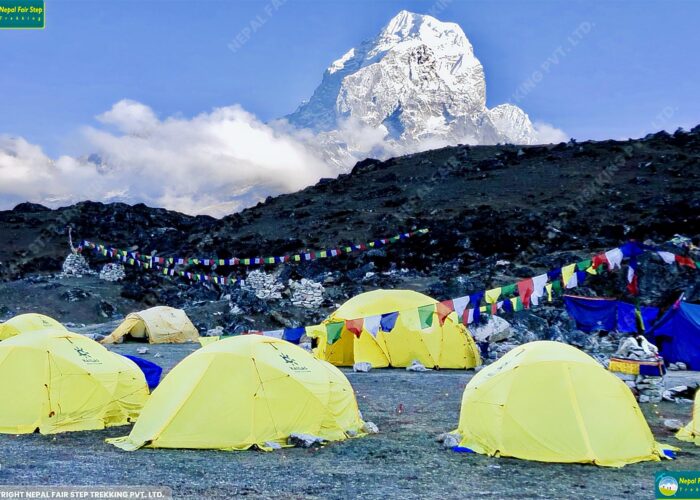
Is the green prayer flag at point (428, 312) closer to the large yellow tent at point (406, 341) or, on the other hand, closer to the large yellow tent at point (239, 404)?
the large yellow tent at point (406, 341)

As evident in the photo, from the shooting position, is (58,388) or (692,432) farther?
(58,388)

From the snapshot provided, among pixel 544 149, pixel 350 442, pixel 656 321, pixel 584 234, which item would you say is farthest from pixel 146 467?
pixel 544 149

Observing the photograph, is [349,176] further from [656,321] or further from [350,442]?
[350,442]

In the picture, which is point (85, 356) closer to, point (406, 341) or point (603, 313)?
point (406, 341)

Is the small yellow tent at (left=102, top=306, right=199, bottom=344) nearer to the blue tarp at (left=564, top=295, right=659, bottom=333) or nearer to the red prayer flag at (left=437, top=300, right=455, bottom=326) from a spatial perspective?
the red prayer flag at (left=437, top=300, right=455, bottom=326)

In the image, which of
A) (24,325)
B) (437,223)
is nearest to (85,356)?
(24,325)

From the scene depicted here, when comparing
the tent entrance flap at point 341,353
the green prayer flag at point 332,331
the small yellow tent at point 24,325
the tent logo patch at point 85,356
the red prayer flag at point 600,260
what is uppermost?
the red prayer flag at point 600,260

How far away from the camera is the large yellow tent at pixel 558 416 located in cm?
909

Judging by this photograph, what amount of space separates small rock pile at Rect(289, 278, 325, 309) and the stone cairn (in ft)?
67.1

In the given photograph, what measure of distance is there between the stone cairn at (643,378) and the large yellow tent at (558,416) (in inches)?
136

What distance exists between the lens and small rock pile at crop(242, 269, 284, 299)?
3419 cm

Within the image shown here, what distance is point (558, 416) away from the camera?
30.3 feet

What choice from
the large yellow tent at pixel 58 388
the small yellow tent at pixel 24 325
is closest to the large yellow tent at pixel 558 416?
the large yellow tent at pixel 58 388

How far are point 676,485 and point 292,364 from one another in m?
5.72
